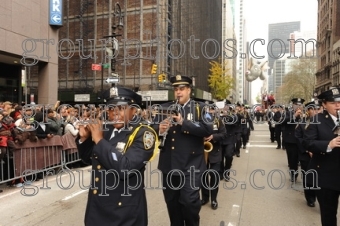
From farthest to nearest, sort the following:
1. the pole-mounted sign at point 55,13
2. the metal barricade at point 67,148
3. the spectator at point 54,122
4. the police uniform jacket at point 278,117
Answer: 1. the pole-mounted sign at point 55,13
2. the metal barricade at point 67,148
3. the police uniform jacket at point 278,117
4. the spectator at point 54,122

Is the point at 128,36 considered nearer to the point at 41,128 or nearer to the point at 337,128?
the point at 41,128

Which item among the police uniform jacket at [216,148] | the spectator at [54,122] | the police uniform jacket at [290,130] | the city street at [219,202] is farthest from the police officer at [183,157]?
the spectator at [54,122]

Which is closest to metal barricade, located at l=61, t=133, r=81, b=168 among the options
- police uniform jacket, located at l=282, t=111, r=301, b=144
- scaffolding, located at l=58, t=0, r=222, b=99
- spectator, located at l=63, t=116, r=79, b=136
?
spectator, located at l=63, t=116, r=79, b=136

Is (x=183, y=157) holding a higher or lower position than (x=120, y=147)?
lower

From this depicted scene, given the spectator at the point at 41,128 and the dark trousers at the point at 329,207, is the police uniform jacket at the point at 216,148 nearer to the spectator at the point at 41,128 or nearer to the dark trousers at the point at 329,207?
the dark trousers at the point at 329,207

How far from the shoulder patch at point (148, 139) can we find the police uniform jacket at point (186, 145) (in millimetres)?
1242

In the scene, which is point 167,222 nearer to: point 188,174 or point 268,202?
point 188,174

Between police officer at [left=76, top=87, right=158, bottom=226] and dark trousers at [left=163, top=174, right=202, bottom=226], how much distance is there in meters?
1.16

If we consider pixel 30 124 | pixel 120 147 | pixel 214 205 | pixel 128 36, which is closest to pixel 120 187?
pixel 120 147

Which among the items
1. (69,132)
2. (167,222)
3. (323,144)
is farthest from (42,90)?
(323,144)

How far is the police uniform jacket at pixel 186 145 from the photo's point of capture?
405 centimetres

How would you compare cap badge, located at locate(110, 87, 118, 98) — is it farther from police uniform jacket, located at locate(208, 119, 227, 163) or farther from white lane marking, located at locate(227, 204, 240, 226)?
police uniform jacket, located at locate(208, 119, 227, 163)

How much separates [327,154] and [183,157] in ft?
5.81

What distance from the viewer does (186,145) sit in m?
4.12
